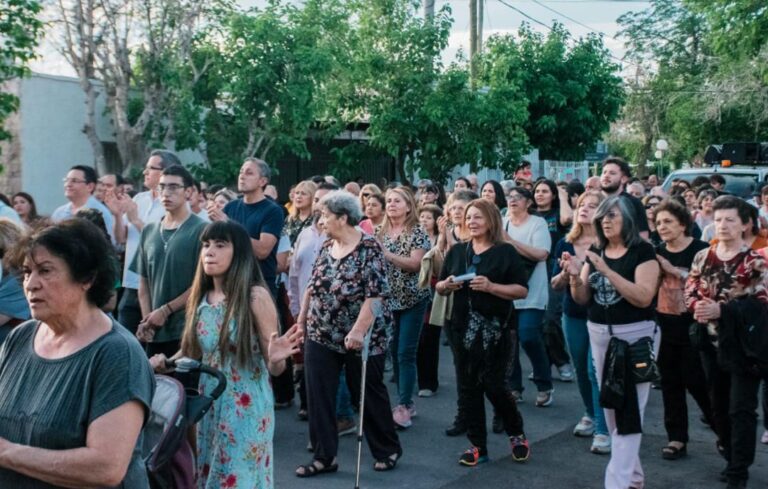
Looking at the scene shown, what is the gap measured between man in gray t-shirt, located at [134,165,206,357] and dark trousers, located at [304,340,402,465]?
3.14 feet

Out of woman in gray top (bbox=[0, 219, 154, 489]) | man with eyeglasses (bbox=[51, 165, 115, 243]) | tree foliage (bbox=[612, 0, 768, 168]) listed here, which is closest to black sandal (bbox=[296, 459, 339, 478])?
man with eyeglasses (bbox=[51, 165, 115, 243])

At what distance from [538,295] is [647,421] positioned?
1.43 metres

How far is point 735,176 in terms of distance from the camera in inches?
672

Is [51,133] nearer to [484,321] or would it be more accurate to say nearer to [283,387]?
[283,387]

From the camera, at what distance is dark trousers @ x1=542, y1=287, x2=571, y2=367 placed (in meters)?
10.2

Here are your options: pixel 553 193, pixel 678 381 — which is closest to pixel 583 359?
pixel 678 381

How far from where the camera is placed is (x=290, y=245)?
9.46 m

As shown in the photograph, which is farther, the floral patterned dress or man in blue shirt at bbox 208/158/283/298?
man in blue shirt at bbox 208/158/283/298

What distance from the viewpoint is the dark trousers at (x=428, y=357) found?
9773 mm

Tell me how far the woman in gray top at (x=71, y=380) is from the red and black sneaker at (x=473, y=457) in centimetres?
425

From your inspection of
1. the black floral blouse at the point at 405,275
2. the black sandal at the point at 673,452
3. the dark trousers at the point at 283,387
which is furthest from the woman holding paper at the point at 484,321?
the dark trousers at the point at 283,387

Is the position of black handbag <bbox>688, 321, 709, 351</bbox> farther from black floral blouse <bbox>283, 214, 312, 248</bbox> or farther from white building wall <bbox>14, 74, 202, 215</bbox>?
white building wall <bbox>14, 74, 202, 215</bbox>

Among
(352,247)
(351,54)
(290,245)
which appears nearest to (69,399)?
(352,247)

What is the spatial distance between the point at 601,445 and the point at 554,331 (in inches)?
106
